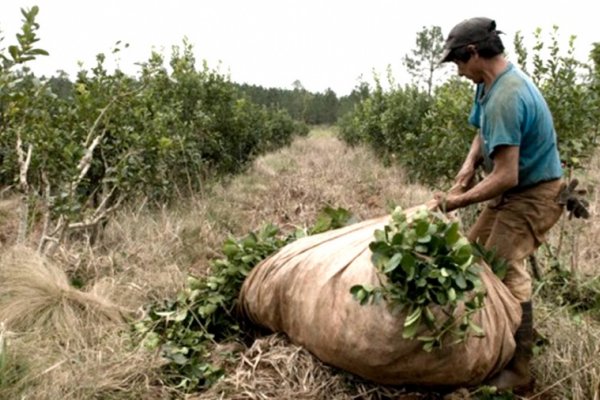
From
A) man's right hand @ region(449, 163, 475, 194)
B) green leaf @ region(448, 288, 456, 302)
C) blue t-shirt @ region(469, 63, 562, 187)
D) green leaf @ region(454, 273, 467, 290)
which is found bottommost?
green leaf @ region(448, 288, 456, 302)

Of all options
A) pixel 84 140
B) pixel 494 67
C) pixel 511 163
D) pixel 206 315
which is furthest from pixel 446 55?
pixel 84 140

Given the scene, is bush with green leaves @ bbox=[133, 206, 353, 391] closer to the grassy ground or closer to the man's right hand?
the grassy ground

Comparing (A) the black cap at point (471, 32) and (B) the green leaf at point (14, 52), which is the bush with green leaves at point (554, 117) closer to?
(A) the black cap at point (471, 32)

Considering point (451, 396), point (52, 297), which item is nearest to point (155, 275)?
point (52, 297)

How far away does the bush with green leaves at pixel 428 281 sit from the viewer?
259 cm

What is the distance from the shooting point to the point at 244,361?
331cm

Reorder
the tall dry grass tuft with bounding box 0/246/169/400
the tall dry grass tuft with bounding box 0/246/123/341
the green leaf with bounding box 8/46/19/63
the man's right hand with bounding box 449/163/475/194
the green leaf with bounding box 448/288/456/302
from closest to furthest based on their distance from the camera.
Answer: the green leaf with bounding box 448/288/456/302, the green leaf with bounding box 8/46/19/63, the tall dry grass tuft with bounding box 0/246/169/400, the man's right hand with bounding box 449/163/475/194, the tall dry grass tuft with bounding box 0/246/123/341

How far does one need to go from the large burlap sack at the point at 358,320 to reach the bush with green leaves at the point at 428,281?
70 millimetres

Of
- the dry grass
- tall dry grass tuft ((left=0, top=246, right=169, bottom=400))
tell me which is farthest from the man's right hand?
tall dry grass tuft ((left=0, top=246, right=169, bottom=400))

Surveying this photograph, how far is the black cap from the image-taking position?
311 centimetres

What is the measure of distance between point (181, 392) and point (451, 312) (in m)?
1.43

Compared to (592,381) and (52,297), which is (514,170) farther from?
(52,297)

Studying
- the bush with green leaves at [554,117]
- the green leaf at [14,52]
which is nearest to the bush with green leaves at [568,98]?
the bush with green leaves at [554,117]

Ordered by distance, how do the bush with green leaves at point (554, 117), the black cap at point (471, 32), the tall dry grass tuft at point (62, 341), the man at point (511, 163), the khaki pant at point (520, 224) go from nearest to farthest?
the tall dry grass tuft at point (62, 341) → the man at point (511, 163) → the black cap at point (471, 32) → the khaki pant at point (520, 224) → the bush with green leaves at point (554, 117)
